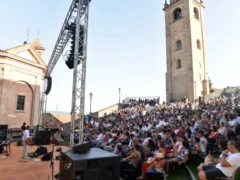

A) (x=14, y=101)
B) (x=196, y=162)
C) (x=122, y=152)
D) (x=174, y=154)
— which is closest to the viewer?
(x=174, y=154)

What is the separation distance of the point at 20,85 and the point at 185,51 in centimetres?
2376

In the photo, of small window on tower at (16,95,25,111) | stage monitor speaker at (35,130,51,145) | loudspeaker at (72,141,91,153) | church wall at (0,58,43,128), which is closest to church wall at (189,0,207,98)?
stage monitor speaker at (35,130,51,145)

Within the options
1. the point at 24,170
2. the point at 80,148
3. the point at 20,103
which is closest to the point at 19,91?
the point at 20,103

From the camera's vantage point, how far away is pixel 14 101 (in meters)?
18.6

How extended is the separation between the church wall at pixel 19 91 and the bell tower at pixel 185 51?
20114 millimetres

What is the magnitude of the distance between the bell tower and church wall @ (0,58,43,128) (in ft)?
66.0

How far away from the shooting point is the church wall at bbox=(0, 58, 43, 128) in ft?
57.6

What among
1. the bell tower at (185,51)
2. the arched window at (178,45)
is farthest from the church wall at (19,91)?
Result: the arched window at (178,45)

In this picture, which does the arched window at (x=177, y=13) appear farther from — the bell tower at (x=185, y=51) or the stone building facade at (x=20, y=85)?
the stone building facade at (x=20, y=85)

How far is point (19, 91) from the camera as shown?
19.2m

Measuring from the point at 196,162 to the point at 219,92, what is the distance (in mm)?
23086

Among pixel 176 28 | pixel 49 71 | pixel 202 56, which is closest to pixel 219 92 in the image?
pixel 202 56

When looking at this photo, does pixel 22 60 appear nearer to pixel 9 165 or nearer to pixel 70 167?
pixel 9 165

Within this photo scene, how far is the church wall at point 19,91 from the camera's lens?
57.6ft
